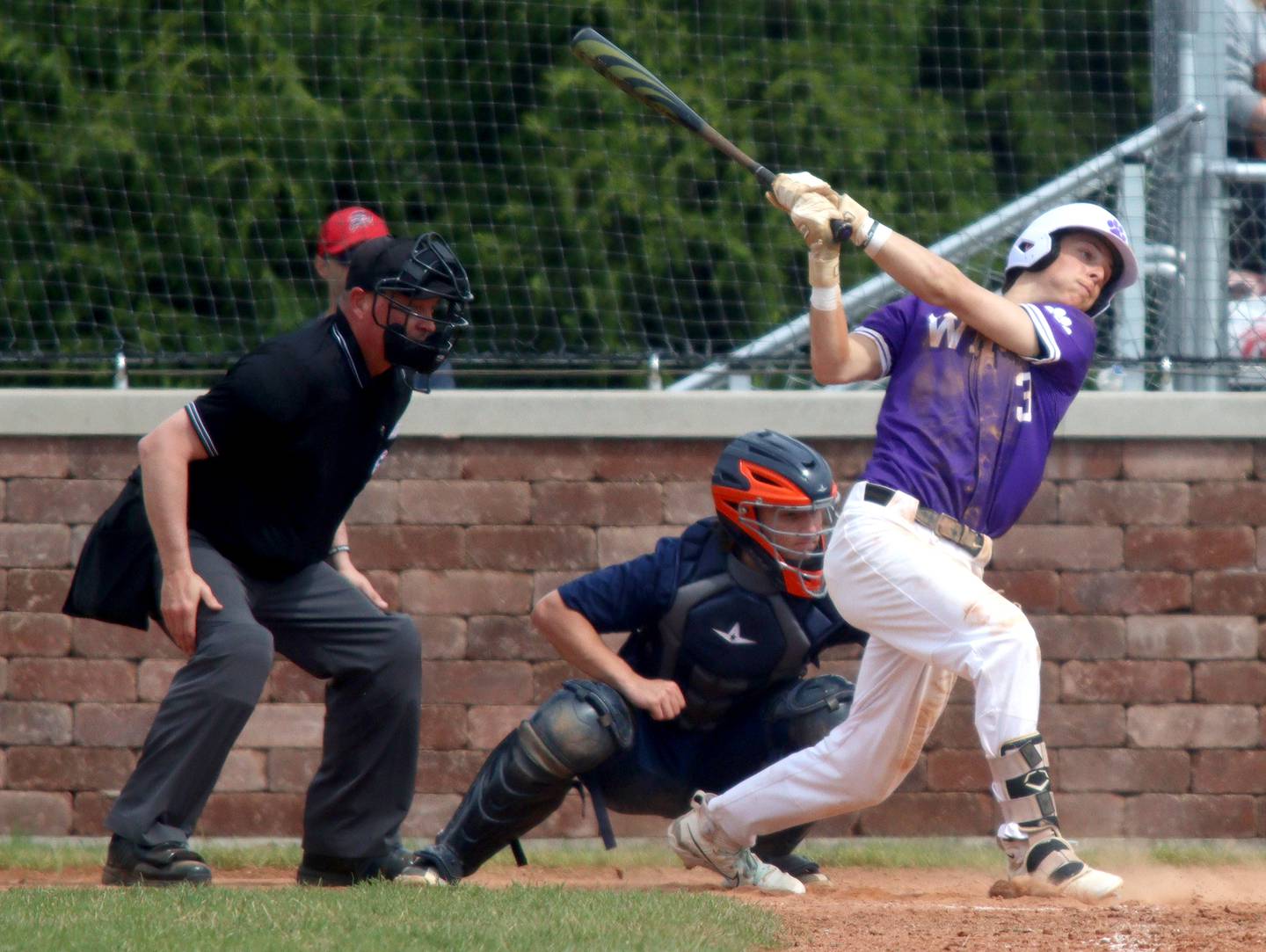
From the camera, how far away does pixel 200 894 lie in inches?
165

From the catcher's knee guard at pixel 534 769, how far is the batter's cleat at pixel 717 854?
0.26 m

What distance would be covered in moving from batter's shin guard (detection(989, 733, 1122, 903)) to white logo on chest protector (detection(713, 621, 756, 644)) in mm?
926

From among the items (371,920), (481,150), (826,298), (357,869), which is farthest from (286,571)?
(481,150)

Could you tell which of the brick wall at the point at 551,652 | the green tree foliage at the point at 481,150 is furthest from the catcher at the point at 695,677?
the green tree foliage at the point at 481,150

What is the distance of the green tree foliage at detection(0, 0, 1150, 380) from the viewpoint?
23.8 ft

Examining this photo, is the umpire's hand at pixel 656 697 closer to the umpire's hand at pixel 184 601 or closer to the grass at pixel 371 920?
the grass at pixel 371 920

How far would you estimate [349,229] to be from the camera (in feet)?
21.7

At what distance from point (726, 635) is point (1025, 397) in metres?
1.06

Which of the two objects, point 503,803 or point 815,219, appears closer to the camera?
point 815,219

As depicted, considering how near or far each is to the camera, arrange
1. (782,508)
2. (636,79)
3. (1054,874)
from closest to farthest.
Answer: (1054,874) → (782,508) → (636,79)

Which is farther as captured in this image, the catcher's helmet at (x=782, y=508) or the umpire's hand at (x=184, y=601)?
the catcher's helmet at (x=782, y=508)

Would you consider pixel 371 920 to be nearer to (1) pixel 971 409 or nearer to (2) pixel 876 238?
(1) pixel 971 409

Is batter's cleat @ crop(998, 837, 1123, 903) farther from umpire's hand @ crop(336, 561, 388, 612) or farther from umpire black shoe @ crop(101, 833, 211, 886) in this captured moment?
umpire black shoe @ crop(101, 833, 211, 886)

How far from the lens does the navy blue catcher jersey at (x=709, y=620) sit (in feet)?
16.5
